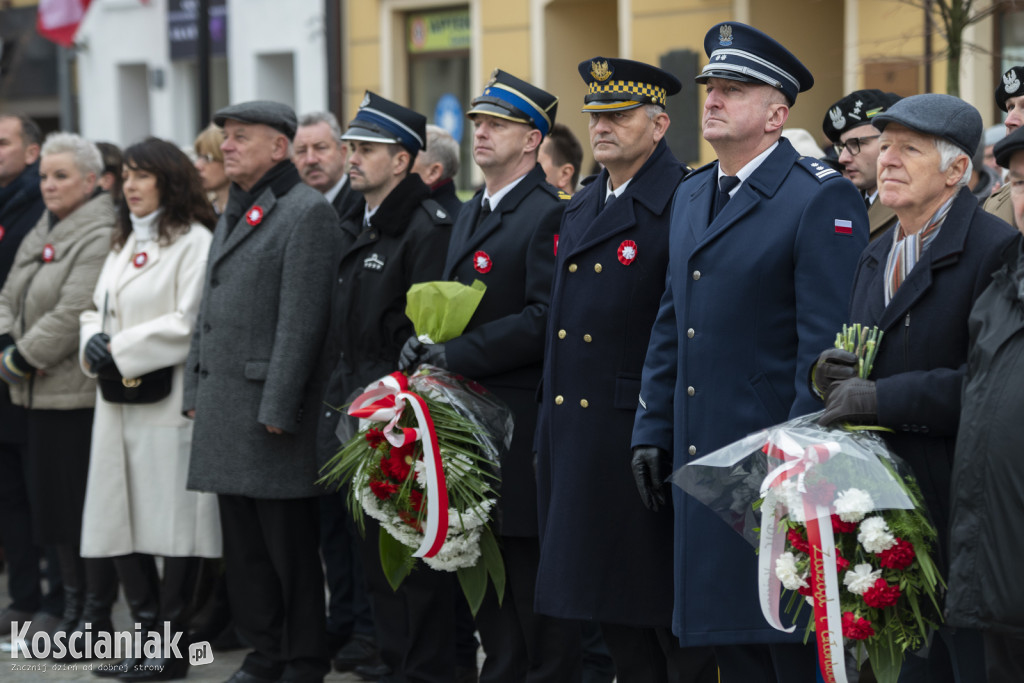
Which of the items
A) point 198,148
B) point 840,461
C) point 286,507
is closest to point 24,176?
point 198,148

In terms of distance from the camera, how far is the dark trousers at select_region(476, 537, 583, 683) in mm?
5020

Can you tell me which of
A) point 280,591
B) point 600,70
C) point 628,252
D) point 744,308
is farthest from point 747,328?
point 280,591

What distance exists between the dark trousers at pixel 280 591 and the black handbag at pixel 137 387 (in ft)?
2.14

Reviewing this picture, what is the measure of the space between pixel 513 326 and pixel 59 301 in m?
2.92

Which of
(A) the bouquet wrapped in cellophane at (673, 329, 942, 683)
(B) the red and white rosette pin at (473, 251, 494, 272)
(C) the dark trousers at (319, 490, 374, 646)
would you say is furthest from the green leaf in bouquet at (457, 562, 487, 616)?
(A) the bouquet wrapped in cellophane at (673, 329, 942, 683)

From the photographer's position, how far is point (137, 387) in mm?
6418

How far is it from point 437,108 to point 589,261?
39.1ft

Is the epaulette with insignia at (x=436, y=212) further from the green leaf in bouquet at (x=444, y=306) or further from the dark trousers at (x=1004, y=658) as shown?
the dark trousers at (x=1004, y=658)

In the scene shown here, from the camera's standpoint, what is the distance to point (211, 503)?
21.1 ft

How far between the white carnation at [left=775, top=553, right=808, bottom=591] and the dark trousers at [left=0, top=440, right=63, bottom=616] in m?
4.71

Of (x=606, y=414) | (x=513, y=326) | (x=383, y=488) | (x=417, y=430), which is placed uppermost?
(x=513, y=326)

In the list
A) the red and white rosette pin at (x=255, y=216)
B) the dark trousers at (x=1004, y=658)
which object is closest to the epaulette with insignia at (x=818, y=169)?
the dark trousers at (x=1004, y=658)

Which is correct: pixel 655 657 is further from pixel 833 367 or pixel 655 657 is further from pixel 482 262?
pixel 482 262

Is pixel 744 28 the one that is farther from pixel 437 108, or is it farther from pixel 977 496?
pixel 437 108
